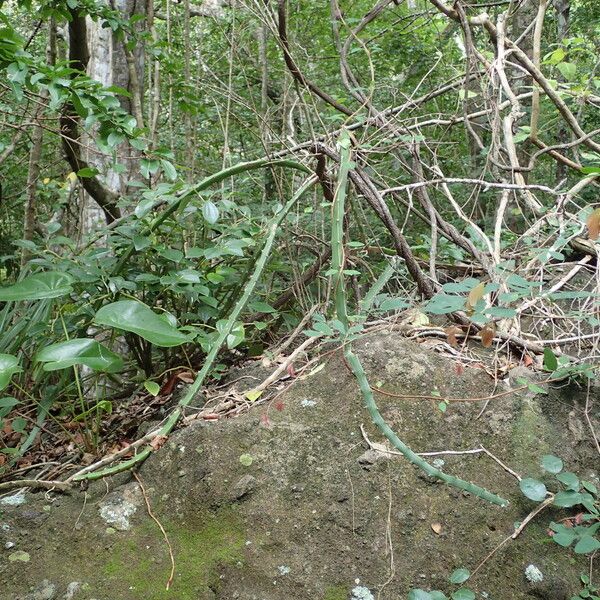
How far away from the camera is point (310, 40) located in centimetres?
564

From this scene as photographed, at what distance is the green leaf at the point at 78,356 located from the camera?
1.33m

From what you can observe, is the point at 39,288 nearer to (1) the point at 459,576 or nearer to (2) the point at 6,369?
(2) the point at 6,369

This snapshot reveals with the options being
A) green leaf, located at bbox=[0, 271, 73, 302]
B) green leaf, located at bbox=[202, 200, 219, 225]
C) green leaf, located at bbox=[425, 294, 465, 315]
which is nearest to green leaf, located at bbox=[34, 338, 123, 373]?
green leaf, located at bbox=[0, 271, 73, 302]

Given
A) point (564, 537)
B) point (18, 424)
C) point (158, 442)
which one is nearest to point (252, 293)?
point (158, 442)

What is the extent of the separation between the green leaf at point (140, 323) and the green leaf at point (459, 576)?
0.77 metres

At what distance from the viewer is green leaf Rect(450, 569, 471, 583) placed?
1281mm

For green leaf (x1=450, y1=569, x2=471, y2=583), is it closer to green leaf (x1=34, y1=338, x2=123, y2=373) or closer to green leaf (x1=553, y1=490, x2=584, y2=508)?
green leaf (x1=553, y1=490, x2=584, y2=508)

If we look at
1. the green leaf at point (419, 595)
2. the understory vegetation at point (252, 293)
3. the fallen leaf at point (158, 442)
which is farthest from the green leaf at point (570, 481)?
the fallen leaf at point (158, 442)

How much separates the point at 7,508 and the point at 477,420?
1245mm

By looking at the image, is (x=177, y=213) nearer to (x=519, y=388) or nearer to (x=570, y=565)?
(x=519, y=388)

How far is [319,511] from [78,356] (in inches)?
26.6

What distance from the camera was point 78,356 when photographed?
1.37 m

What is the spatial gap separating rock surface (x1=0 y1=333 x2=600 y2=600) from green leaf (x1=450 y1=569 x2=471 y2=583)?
10 cm

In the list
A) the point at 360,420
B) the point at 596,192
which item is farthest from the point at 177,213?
the point at 596,192
